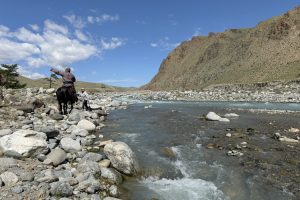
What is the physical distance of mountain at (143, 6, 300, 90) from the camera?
88.2 m

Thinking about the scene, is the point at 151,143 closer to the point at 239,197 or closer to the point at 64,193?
the point at 239,197

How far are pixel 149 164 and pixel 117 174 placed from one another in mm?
2126

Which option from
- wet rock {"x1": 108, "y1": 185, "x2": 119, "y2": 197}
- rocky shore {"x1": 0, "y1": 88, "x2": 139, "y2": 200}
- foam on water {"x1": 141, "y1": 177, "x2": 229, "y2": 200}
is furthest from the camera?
foam on water {"x1": 141, "y1": 177, "x2": 229, "y2": 200}

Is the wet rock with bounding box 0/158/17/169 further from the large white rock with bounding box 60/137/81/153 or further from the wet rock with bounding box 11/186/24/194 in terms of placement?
the large white rock with bounding box 60/137/81/153

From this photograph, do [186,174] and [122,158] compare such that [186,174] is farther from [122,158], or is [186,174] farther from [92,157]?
[92,157]

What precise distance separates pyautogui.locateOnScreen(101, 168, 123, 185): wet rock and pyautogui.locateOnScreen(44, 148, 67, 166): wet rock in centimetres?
164

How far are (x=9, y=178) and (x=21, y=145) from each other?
222 cm

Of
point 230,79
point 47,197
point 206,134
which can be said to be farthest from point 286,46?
point 47,197

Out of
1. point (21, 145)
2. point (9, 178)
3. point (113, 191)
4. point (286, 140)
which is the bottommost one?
point (113, 191)

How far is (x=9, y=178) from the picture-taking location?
8258 mm

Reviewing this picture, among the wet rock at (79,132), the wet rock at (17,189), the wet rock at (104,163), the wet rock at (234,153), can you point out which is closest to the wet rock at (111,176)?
the wet rock at (104,163)

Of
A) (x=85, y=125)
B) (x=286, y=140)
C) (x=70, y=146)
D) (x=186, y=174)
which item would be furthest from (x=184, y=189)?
(x=85, y=125)

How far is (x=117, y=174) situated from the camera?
9945mm

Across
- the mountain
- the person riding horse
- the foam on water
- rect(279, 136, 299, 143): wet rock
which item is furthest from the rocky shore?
the mountain
